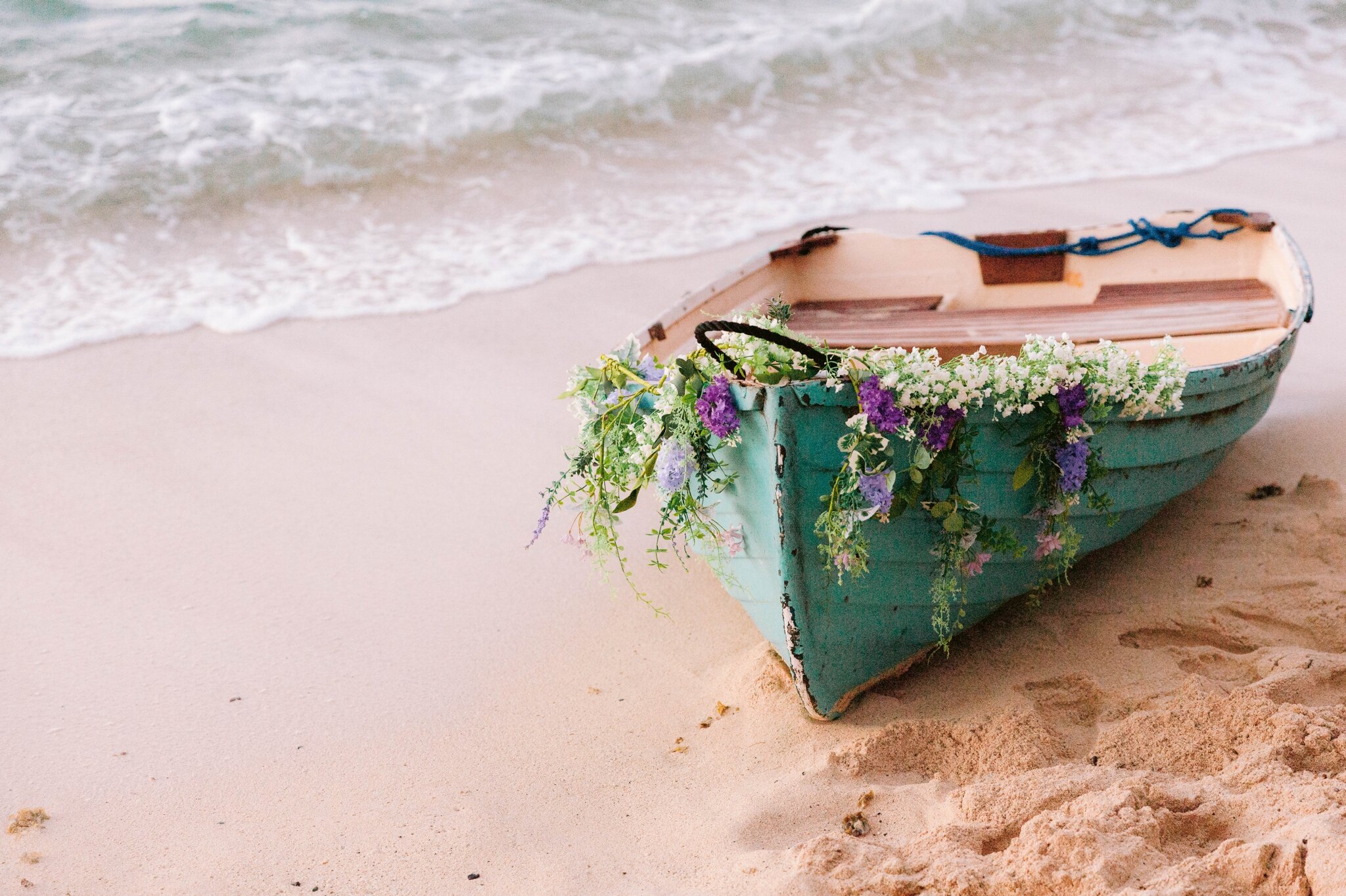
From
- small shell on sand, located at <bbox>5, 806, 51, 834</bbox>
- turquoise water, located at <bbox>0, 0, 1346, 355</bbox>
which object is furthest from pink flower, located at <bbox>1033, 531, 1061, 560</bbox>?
turquoise water, located at <bbox>0, 0, 1346, 355</bbox>

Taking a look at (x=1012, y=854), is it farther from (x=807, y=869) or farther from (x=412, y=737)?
(x=412, y=737)

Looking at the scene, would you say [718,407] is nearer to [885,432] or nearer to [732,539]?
[885,432]

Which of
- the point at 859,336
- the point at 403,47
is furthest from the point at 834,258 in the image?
the point at 403,47

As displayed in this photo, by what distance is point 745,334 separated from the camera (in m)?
2.75

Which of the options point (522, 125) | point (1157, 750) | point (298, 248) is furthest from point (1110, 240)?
point (522, 125)

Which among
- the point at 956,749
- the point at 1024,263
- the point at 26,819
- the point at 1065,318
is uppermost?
the point at 1024,263

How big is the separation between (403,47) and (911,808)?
9215 millimetres

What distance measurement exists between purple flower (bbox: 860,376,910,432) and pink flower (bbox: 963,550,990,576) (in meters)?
0.57

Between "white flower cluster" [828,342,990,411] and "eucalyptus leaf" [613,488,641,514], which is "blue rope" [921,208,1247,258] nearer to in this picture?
"white flower cluster" [828,342,990,411]

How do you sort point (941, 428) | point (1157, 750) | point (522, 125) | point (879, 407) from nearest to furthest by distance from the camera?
point (879, 407), point (941, 428), point (1157, 750), point (522, 125)

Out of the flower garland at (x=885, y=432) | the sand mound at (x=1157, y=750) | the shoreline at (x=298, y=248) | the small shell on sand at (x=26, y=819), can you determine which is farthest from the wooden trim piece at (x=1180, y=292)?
the small shell on sand at (x=26, y=819)

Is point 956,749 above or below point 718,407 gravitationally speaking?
below

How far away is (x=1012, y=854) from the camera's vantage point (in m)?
2.53

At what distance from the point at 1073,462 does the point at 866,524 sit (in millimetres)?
552
